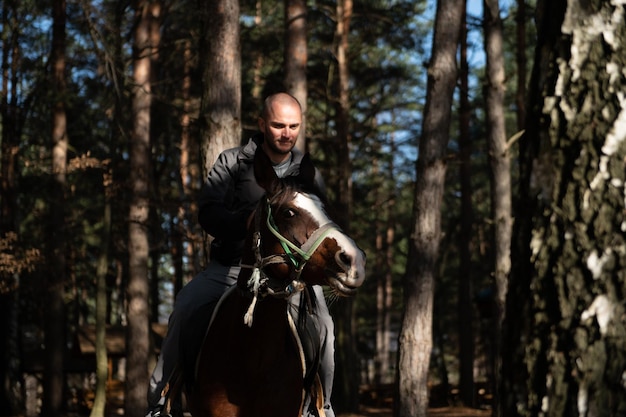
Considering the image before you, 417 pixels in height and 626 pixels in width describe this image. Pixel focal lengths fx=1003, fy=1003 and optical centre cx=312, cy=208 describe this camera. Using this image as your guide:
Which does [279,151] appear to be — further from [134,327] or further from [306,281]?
[134,327]

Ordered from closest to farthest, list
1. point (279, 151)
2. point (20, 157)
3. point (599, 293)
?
1. point (599, 293)
2. point (279, 151)
3. point (20, 157)

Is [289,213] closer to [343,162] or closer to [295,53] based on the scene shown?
[295,53]

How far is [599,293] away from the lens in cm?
361

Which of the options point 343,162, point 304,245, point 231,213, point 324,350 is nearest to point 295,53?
point 343,162

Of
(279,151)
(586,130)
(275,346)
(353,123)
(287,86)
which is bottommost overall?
(275,346)

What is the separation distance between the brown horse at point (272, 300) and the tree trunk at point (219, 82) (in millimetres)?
4322

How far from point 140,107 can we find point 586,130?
22506 millimetres

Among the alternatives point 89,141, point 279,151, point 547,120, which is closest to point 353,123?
point 89,141

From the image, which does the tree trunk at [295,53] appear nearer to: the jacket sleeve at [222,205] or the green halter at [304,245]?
the jacket sleeve at [222,205]

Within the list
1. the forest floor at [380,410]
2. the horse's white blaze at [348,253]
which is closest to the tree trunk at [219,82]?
the horse's white blaze at [348,253]

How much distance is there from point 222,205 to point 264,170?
0.74 meters

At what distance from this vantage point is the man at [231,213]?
7254 millimetres

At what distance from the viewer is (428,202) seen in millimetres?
14188

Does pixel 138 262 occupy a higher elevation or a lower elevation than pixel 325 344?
higher
